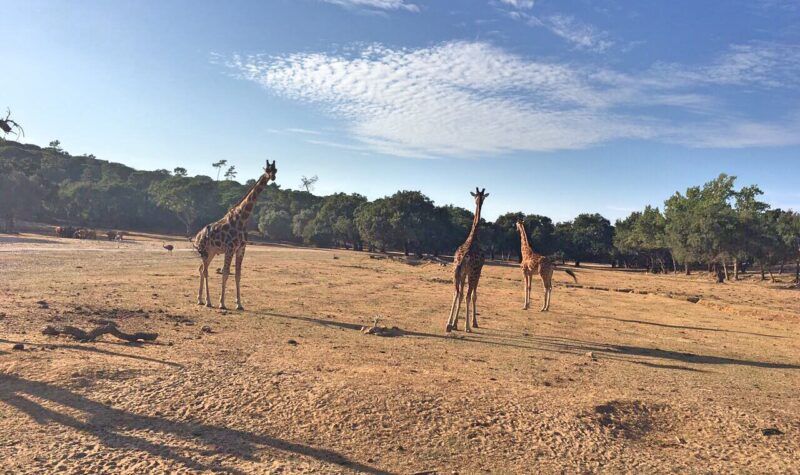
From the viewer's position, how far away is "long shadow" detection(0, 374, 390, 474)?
524cm

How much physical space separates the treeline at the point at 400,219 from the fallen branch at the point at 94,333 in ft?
180

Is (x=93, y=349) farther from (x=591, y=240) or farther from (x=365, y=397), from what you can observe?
(x=591, y=240)

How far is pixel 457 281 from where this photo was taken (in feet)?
45.9

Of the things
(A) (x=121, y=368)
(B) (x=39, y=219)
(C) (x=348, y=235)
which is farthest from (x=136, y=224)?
(A) (x=121, y=368)

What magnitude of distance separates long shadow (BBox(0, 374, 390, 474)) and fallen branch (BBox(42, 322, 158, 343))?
2.49 metres

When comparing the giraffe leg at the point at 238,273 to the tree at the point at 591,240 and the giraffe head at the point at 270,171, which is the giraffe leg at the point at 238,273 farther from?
the tree at the point at 591,240

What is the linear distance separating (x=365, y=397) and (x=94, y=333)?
578cm

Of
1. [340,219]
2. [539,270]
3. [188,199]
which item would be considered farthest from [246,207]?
[188,199]

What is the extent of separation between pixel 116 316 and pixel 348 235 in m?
64.8

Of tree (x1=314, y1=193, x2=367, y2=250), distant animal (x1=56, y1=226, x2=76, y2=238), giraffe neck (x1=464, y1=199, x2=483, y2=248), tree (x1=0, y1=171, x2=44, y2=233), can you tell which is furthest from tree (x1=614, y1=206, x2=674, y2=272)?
tree (x1=0, y1=171, x2=44, y2=233)

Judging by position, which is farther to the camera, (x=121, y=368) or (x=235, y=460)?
(x=121, y=368)

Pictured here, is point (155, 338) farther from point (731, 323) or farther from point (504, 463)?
point (731, 323)

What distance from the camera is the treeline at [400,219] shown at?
51469 mm

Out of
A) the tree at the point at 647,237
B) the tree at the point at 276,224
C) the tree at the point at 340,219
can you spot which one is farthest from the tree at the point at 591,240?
the tree at the point at 276,224
